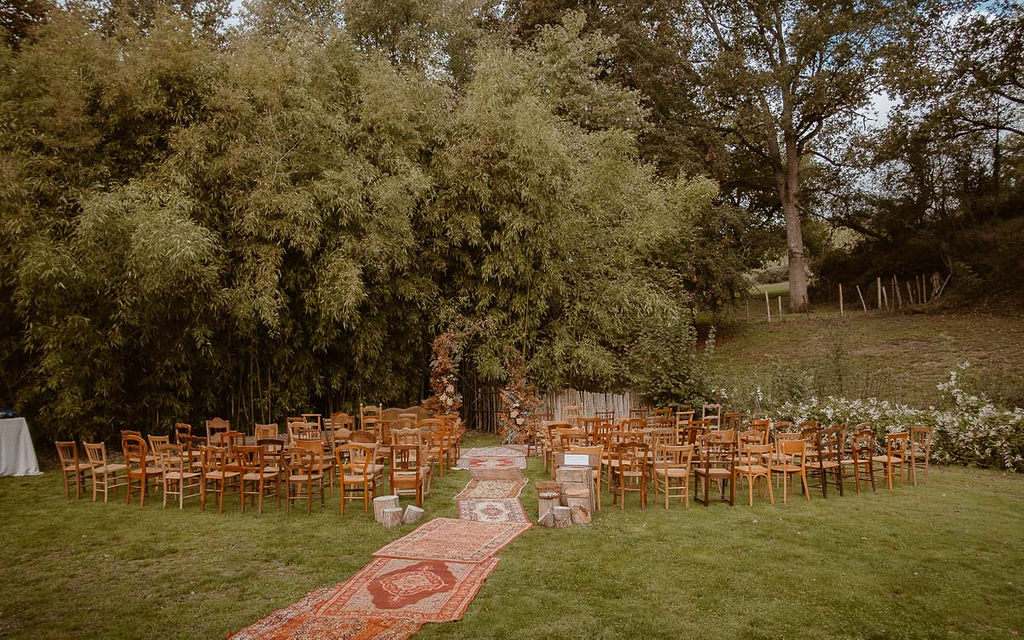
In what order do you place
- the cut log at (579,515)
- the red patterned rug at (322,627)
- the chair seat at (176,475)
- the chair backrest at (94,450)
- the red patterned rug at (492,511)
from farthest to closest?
the chair backrest at (94,450) → the chair seat at (176,475) → the red patterned rug at (492,511) → the cut log at (579,515) → the red patterned rug at (322,627)

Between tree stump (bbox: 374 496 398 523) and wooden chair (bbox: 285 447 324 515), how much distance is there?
655mm

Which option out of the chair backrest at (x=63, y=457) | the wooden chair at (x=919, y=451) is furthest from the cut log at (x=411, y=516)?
the wooden chair at (x=919, y=451)

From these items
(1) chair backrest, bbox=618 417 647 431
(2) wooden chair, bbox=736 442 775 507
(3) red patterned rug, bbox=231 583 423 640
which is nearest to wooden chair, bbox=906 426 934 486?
(2) wooden chair, bbox=736 442 775 507

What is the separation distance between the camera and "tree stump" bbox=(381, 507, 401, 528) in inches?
207

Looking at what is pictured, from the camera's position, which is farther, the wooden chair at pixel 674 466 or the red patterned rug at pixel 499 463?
the red patterned rug at pixel 499 463

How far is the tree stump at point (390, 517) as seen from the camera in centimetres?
527

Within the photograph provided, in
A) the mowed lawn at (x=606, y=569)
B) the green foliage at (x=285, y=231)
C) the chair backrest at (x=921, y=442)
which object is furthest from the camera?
the green foliage at (x=285, y=231)

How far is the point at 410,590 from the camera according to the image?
3830 mm

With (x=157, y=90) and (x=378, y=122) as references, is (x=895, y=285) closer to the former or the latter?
(x=378, y=122)

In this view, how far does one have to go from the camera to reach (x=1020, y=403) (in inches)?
336

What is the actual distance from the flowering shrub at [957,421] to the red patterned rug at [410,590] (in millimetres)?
5221

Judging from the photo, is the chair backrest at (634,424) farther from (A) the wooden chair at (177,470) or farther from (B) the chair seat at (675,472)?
(A) the wooden chair at (177,470)

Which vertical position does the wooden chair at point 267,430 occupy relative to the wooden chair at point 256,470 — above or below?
above

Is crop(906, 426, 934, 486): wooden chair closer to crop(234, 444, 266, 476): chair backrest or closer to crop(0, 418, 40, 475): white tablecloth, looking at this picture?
crop(234, 444, 266, 476): chair backrest
